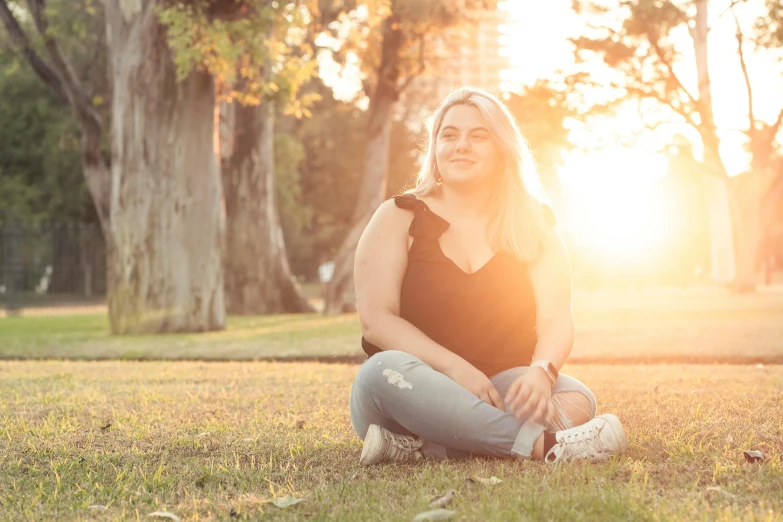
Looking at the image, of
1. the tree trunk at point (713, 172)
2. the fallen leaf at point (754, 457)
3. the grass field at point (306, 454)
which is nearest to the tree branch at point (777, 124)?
the tree trunk at point (713, 172)

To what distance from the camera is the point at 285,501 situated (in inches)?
133

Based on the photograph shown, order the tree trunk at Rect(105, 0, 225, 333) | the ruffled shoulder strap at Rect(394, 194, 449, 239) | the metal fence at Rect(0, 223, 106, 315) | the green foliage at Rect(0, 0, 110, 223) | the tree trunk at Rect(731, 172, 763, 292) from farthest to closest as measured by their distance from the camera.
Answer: the green foliage at Rect(0, 0, 110, 223) < the tree trunk at Rect(731, 172, 763, 292) < the metal fence at Rect(0, 223, 106, 315) < the tree trunk at Rect(105, 0, 225, 333) < the ruffled shoulder strap at Rect(394, 194, 449, 239)

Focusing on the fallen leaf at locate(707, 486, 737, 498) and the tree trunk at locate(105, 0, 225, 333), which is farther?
the tree trunk at locate(105, 0, 225, 333)

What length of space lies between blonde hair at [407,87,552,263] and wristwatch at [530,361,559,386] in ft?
1.78

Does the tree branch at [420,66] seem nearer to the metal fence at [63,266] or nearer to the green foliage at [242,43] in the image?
the green foliage at [242,43]

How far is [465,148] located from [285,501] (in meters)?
1.81

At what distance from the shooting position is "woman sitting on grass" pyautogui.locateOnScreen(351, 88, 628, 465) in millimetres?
3984

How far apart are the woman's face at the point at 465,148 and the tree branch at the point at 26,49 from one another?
14.2 meters

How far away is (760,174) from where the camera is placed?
3047 cm

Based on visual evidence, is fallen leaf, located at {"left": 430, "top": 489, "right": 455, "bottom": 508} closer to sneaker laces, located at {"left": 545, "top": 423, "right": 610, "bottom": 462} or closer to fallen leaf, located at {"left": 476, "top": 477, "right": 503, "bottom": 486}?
fallen leaf, located at {"left": 476, "top": 477, "right": 503, "bottom": 486}

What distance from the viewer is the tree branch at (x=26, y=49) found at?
1680cm

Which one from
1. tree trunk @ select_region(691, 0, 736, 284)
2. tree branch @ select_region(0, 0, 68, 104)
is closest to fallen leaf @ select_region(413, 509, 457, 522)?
tree branch @ select_region(0, 0, 68, 104)

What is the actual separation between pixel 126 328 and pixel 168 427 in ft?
31.9

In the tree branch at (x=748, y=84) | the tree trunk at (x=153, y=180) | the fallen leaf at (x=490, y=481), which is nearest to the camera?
the fallen leaf at (x=490, y=481)
